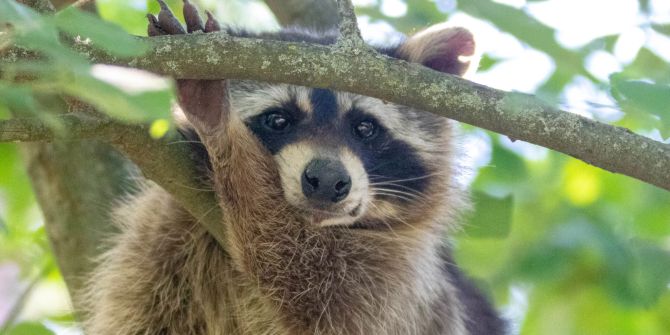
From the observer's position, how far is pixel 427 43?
495cm

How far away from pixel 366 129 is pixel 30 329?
182 centimetres

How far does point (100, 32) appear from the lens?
1841 mm

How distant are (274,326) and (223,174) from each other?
30.7 inches

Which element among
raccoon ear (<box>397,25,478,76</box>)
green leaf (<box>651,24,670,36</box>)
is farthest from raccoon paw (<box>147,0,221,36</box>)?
raccoon ear (<box>397,25,478,76</box>)

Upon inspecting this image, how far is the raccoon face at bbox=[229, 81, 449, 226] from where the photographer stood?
402 cm

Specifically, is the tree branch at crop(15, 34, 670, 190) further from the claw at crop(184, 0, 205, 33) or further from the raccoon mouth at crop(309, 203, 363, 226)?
the raccoon mouth at crop(309, 203, 363, 226)

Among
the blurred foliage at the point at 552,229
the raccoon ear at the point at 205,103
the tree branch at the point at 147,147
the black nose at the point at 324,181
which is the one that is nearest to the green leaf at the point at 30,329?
the blurred foliage at the point at 552,229

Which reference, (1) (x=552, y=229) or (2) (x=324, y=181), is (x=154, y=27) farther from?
(1) (x=552, y=229)

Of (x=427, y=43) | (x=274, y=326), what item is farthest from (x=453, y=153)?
(x=274, y=326)

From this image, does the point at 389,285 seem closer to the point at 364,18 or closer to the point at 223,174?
the point at 223,174

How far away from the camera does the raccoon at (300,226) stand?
3.99m

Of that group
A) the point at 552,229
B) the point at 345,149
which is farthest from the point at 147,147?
the point at 552,229

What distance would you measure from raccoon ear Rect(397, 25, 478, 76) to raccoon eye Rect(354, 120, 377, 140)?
1.65 ft

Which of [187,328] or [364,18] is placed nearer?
[187,328]
